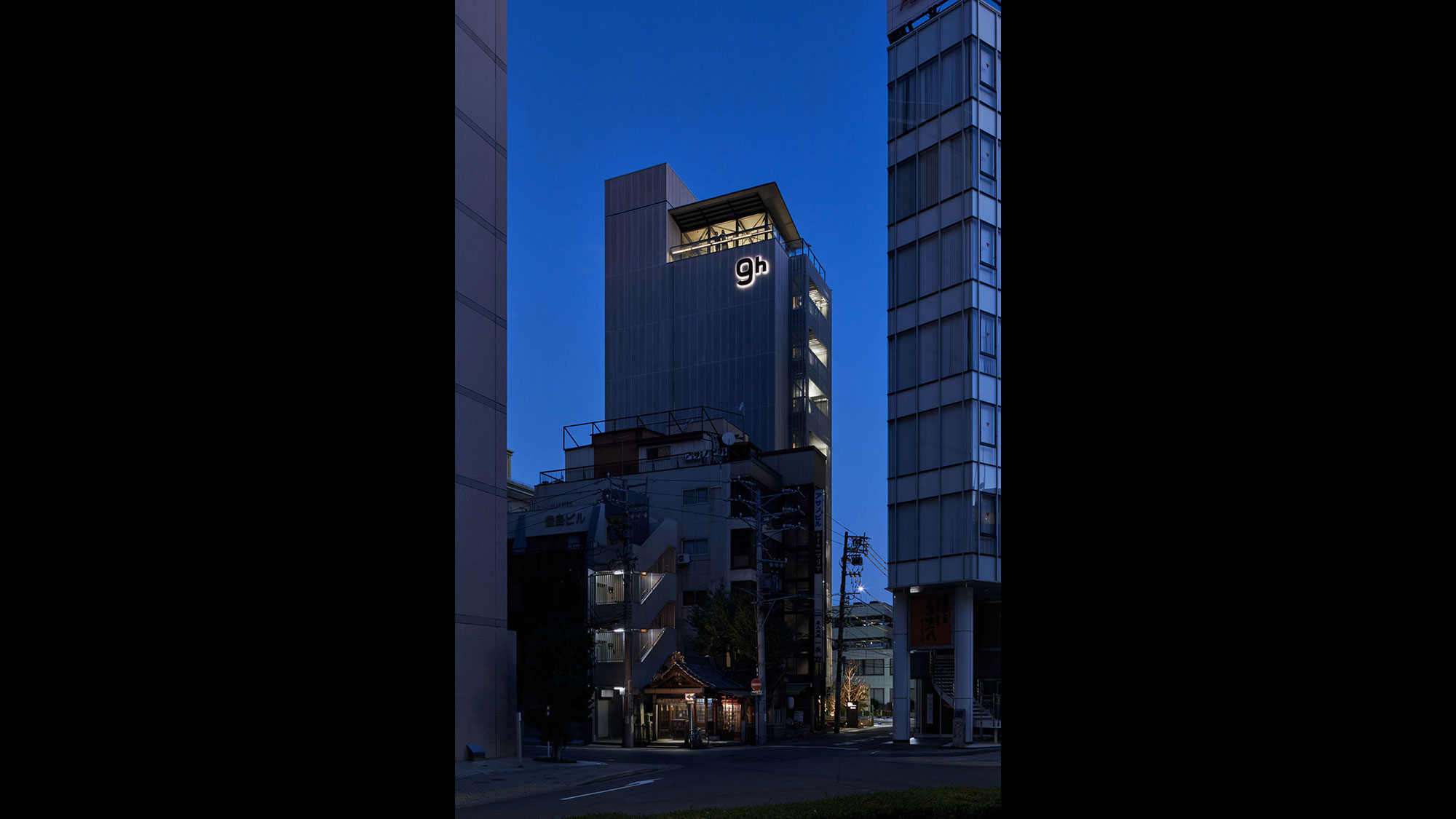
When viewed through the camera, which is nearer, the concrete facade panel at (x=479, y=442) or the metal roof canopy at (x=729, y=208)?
the concrete facade panel at (x=479, y=442)

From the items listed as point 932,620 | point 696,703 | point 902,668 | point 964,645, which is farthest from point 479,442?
point 696,703

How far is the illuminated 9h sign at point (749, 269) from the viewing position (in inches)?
2640

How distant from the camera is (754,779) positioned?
2117 cm

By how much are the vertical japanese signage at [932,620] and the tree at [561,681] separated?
40.1 ft

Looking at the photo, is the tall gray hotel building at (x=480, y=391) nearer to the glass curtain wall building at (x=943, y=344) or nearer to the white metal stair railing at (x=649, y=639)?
the glass curtain wall building at (x=943, y=344)

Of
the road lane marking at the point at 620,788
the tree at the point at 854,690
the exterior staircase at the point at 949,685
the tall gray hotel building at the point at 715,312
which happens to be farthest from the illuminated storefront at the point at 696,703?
the tall gray hotel building at the point at 715,312

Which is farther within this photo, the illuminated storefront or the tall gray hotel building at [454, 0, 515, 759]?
the illuminated storefront

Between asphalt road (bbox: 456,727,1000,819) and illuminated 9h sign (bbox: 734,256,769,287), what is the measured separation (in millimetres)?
39376

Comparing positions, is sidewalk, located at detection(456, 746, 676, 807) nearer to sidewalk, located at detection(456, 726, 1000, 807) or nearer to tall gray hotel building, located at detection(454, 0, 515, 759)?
sidewalk, located at detection(456, 726, 1000, 807)

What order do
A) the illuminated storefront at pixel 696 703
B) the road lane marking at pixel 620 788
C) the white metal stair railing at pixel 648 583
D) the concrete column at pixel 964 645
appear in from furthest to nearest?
the white metal stair railing at pixel 648 583, the illuminated storefront at pixel 696 703, the concrete column at pixel 964 645, the road lane marking at pixel 620 788

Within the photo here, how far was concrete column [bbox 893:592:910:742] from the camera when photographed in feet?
118

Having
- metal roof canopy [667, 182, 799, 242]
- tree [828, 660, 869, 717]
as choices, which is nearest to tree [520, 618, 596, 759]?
tree [828, 660, 869, 717]

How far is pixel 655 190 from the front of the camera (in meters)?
72.2
